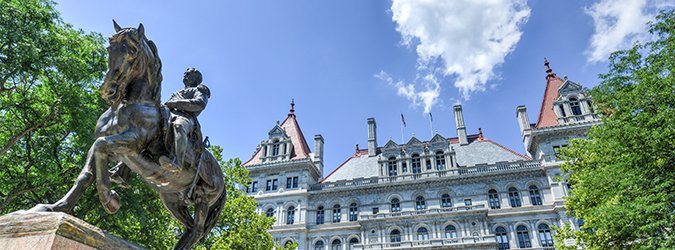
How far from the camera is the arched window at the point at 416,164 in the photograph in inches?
1382

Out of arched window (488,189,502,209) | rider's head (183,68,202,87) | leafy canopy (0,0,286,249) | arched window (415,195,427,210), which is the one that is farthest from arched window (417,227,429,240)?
rider's head (183,68,202,87)

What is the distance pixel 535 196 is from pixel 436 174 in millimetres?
7990

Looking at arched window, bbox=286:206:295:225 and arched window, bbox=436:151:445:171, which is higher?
arched window, bbox=436:151:445:171

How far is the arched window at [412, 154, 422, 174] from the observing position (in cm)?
3509

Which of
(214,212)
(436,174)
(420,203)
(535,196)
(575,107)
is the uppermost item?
(575,107)

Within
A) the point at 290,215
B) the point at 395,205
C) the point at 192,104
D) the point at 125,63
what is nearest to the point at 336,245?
the point at 290,215

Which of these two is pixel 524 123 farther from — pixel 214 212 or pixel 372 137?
pixel 214 212

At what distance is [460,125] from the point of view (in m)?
41.0

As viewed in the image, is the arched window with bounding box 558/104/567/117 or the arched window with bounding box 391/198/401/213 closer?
the arched window with bounding box 391/198/401/213

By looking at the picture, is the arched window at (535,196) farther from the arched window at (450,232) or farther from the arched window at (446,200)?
the arched window at (450,232)

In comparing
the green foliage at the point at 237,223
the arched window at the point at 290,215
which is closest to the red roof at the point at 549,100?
the arched window at the point at 290,215

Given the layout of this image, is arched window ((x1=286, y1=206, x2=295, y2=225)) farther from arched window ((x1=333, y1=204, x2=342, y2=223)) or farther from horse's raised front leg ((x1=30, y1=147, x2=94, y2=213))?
horse's raised front leg ((x1=30, y1=147, x2=94, y2=213))

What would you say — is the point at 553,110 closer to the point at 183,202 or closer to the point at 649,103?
the point at 649,103

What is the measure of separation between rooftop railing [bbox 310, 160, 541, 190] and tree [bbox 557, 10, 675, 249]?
53.4 feet
